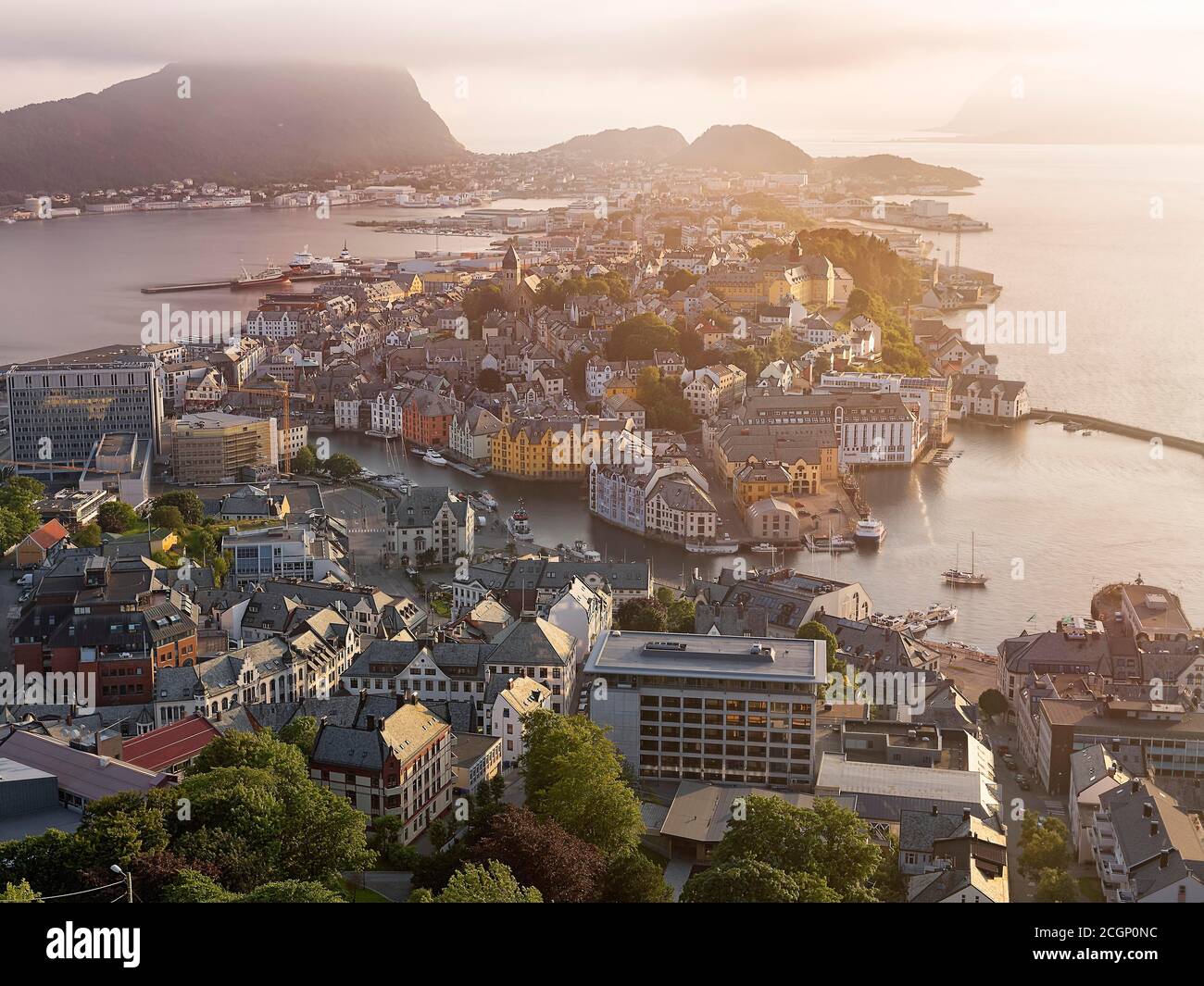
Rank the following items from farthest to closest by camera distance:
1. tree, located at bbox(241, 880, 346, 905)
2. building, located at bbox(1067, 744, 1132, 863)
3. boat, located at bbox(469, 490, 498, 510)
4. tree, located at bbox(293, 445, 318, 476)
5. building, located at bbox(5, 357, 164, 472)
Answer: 1. tree, located at bbox(293, 445, 318, 476)
2. building, located at bbox(5, 357, 164, 472)
3. boat, located at bbox(469, 490, 498, 510)
4. building, located at bbox(1067, 744, 1132, 863)
5. tree, located at bbox(241, 880, 346, 905)

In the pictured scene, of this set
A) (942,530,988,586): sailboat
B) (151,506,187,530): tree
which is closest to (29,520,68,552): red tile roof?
(151,506,187,530): tree

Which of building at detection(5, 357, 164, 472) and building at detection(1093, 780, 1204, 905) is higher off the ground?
building at detection(5, 357, 164, 472)

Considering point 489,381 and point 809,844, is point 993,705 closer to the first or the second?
point 809,844

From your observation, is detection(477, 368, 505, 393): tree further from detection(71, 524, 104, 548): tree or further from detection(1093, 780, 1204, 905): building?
detection(1093, 780, 1204, 905): building

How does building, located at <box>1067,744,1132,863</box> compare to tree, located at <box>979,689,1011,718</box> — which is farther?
tree, located at <box>979,689,1011,718</box>

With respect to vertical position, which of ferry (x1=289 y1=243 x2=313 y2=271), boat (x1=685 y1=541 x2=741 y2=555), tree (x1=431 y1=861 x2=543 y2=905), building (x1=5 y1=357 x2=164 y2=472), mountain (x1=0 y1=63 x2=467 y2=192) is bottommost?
boat (x1=685 y1=541 x2=741 y2=555)

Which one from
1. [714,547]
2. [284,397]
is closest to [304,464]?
[284,397]
